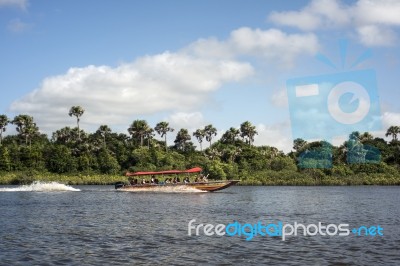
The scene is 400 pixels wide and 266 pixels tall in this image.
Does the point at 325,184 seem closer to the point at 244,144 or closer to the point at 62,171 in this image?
the point at 244,144

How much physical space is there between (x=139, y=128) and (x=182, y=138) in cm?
1745

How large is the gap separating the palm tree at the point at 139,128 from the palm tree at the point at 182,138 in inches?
535

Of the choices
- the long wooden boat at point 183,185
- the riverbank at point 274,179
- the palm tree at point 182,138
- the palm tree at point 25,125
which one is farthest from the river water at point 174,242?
the palm tree at point 182,138

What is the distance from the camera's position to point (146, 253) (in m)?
19.3

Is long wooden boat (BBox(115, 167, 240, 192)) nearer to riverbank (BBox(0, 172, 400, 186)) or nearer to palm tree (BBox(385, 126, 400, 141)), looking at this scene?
riverbank (BBox(0, 172, 400, 186))

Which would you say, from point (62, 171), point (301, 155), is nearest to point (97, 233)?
point (62, 171)

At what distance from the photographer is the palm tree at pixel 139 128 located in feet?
413

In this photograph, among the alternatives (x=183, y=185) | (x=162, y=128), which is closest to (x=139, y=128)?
(x=162, y=128)

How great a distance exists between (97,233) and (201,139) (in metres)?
119

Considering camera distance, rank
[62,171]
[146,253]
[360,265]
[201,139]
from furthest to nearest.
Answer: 1. [201,139]
2. [62,171]
3. [146,253]
4. [360,265]

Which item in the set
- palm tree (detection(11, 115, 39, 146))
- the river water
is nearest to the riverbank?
palm tree (detection(11, 115, 39, 146))

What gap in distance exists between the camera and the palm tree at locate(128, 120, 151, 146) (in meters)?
126

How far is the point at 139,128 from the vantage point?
126 m

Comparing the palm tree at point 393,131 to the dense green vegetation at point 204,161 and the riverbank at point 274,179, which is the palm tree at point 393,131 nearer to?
the dense green vegetation at point 204,161
